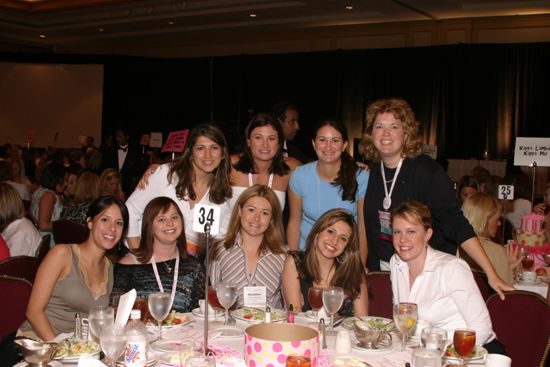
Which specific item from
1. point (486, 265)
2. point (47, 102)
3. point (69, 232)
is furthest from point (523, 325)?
point (47, 102)

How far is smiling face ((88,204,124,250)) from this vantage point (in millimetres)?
3199

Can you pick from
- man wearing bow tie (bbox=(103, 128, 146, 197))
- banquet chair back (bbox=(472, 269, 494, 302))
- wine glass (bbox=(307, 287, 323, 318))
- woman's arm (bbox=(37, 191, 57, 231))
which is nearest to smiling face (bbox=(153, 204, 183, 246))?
wine glass (bbox=(307, 287, 323, 318))

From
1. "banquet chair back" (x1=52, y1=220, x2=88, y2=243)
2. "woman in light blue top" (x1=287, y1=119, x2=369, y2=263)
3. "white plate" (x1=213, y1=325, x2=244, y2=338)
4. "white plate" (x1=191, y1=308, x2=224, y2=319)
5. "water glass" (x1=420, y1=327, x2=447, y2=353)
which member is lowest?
"white plate" (x1=213, y1=325, x2=244, y2=338)

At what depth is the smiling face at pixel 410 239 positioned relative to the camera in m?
3.04

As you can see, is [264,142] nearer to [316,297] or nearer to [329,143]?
[329,143]

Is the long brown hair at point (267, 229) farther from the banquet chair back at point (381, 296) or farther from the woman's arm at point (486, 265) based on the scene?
the woman's arm at point (486, 265)

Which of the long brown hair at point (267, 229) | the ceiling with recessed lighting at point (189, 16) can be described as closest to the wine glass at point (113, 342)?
the long brown hair at point (267, 229)

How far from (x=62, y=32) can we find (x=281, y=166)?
38.5 feet

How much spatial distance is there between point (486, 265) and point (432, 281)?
368mm

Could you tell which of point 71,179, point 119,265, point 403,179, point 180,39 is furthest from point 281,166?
point 180,39

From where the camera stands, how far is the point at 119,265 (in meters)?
3.35

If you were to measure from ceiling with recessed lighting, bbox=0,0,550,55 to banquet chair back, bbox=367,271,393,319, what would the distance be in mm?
7729

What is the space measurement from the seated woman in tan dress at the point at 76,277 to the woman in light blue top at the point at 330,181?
1241 mm

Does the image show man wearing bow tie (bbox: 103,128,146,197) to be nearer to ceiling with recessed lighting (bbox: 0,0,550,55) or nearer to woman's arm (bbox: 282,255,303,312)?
ceiling with recessed lighting (bbox: 0,0,550,55)
